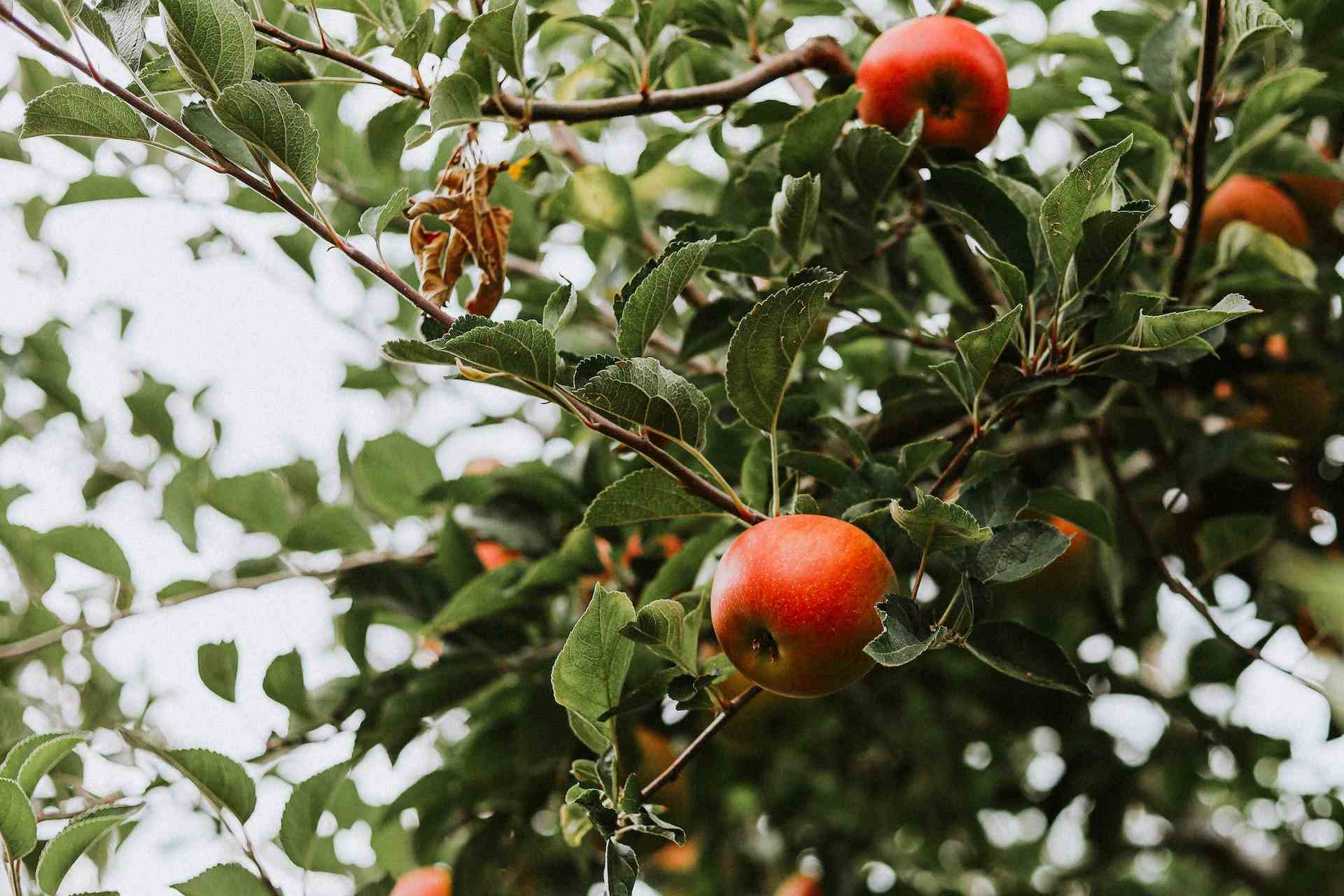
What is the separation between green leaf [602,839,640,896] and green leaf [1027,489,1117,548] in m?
0.51

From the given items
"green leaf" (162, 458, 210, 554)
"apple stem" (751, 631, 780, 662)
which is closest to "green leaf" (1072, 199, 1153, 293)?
"apple stem" (751, 631, 780, 662)

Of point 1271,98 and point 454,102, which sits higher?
point 454,102

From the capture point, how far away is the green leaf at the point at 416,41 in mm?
934

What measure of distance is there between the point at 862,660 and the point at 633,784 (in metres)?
0.21

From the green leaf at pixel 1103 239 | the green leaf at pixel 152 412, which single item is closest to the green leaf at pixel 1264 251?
the green leaf at pixel 1103 239

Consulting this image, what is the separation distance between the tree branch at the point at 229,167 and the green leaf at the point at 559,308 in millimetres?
75

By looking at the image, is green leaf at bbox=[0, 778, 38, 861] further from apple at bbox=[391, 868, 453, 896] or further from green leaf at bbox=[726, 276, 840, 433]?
green leaf at bbox=[726, 276, 840, 433]

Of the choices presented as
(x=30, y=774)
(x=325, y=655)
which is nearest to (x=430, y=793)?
(x=30, y=774)

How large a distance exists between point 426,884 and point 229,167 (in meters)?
0.97

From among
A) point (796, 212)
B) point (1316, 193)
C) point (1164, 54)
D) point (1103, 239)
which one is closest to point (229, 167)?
point (796, 212)

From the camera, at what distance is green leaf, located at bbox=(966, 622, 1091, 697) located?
85 centimetres

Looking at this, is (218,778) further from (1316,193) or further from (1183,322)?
(1316,193)

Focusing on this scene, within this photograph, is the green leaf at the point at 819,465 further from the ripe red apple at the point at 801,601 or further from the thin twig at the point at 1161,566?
the thin twig at the point at 1161,566

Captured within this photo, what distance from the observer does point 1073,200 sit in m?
0.84
